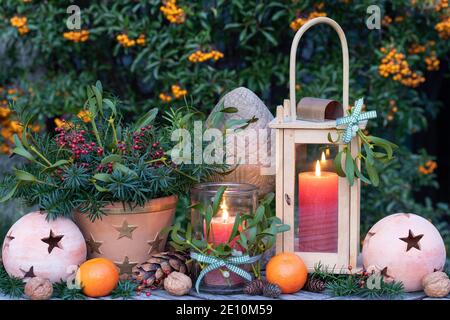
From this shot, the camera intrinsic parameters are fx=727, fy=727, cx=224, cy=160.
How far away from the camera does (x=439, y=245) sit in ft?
5.11

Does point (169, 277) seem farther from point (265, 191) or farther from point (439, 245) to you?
point (439, 245)

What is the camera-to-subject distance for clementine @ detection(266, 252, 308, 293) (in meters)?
1.54

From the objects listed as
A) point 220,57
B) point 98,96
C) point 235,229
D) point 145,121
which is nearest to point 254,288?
point 235,229

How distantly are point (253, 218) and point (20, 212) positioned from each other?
5.19 feet

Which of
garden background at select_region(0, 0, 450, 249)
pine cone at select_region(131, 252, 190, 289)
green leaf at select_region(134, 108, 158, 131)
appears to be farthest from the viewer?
garden background at select_region(0, 0, 450, 249)

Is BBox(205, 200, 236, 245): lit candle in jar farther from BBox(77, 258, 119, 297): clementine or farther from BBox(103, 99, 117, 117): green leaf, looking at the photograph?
BBox(103, 99, 117, 117): green leaf

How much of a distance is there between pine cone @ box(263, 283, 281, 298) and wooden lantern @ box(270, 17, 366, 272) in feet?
0.41

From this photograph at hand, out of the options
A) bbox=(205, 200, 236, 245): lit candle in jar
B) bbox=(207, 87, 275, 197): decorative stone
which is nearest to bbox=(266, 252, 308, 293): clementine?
bbox=(205, 200, 236, 245): lit candle in jar

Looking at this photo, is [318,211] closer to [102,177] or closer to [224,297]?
[224,297]

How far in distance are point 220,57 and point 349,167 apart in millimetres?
1334

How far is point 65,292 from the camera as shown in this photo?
59.3 inches

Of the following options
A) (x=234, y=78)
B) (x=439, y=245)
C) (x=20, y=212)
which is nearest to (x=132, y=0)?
(x=234, y=78)

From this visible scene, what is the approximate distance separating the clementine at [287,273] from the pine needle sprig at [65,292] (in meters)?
0.40

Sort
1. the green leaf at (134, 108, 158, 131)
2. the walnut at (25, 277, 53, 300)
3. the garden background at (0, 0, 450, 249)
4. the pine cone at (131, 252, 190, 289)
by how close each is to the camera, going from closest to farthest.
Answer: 1. the walnut at (25, 277, 53, 300)
2. the pine cone at (131, 252, 190, 289)
3. the green leaf at (134, 108, 158, 131)
4. the garden background at (0, 0, 450, 249)
